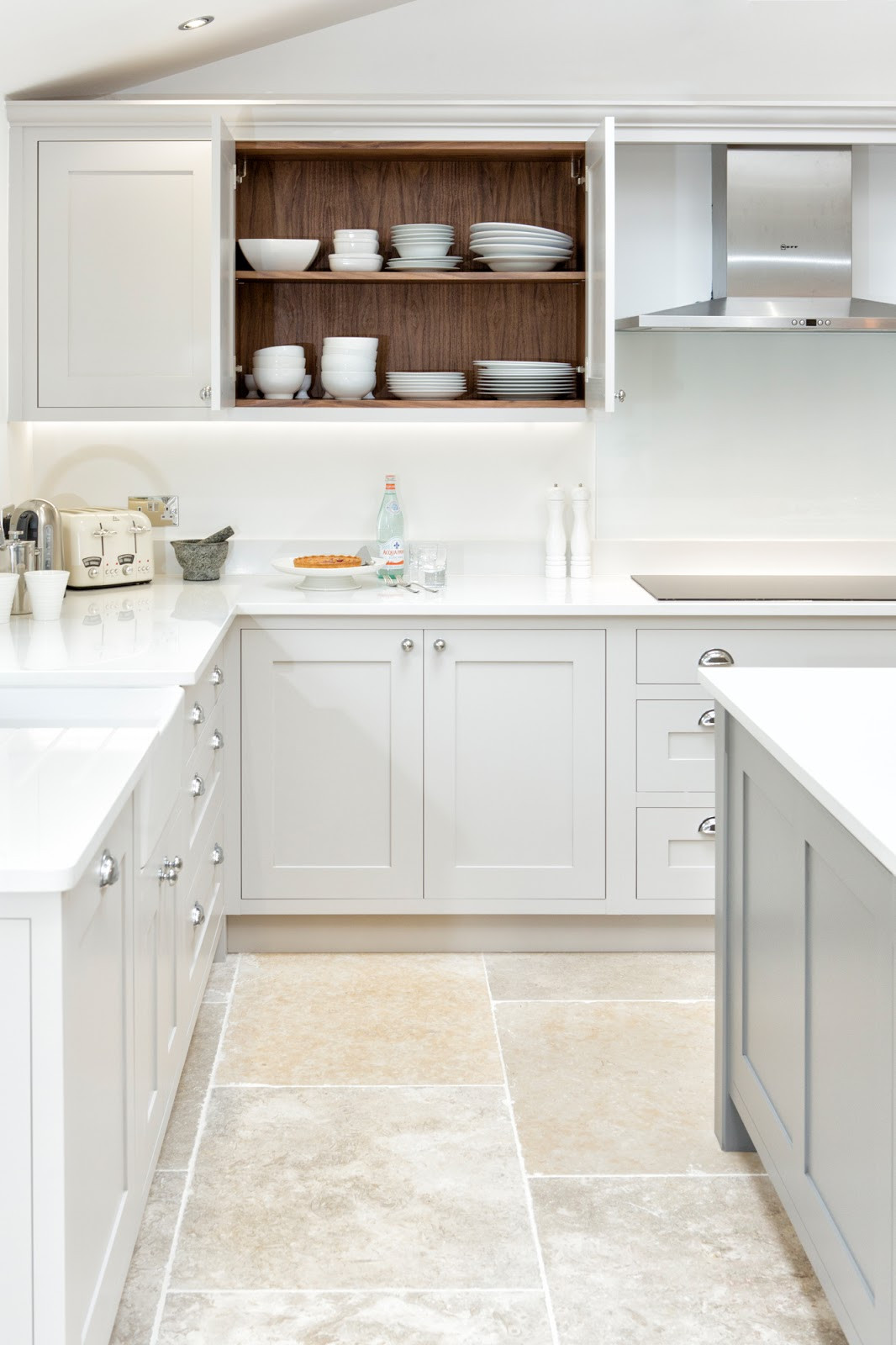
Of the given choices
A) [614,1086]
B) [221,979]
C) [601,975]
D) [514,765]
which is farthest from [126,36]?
[614,1086]

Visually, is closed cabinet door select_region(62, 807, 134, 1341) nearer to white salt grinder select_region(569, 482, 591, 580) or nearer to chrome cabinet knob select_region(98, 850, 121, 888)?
chrome cabinet knob select_region(98, 850, 121, 888)

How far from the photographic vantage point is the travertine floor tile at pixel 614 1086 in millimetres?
2307

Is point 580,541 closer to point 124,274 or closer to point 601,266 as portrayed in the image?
point 601,266

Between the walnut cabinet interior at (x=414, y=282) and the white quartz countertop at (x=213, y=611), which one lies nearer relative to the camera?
the white quartz countertop at (x=213, y=611)

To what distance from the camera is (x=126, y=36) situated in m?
3.10

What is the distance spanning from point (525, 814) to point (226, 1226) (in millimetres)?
1412

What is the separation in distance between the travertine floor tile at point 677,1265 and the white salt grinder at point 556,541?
1780 mm

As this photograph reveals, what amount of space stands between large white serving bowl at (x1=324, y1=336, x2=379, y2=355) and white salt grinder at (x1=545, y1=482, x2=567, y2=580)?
2.11 ft

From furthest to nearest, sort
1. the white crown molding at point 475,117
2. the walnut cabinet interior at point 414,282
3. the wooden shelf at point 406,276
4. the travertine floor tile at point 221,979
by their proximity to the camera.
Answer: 1. the walnut cabinet interior at point 414,282
2. the wooden shelf at point 406,276
3. the white crown molding at point 475,117
4. the travertine floor tile at point 221,979

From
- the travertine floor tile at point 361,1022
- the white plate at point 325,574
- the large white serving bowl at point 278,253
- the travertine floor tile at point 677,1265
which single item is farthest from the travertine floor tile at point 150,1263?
the large white serving bowl at point 278,253

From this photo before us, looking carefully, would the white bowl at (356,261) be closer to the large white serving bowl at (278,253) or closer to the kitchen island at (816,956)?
the large white serving bowl at (278,253)

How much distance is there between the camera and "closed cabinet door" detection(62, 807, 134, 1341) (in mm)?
1394

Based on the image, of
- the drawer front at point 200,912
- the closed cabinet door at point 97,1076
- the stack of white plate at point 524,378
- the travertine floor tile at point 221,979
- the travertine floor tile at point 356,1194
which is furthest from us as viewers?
the stack of white plate at point 524,378

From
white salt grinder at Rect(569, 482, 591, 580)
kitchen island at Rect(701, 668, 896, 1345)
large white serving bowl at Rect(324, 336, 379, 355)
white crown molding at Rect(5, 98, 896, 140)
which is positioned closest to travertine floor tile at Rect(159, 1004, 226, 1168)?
kitchen island at Rect(701, 668, 896, 1345)
